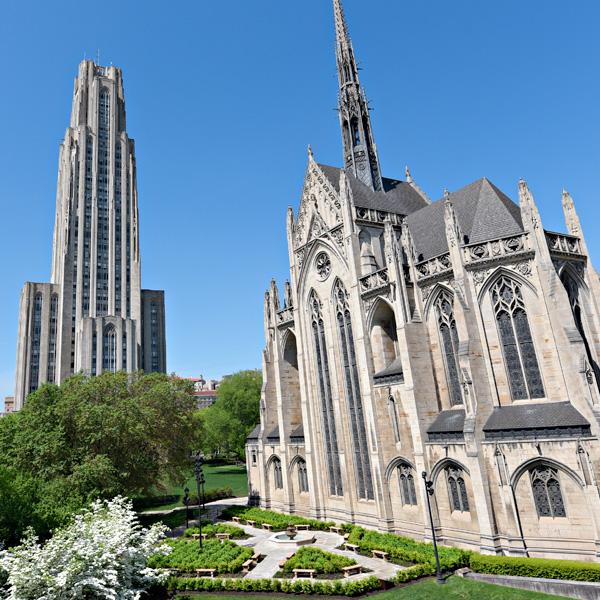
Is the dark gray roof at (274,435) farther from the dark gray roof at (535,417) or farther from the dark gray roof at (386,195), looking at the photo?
the dark gray roof at (535,417)

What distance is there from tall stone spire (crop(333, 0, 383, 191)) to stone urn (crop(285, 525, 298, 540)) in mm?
25523

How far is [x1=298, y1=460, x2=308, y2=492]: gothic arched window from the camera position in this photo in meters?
35.6

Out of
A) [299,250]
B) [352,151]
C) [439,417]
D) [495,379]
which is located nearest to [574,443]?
[495,379]

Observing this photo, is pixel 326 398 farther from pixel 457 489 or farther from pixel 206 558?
pixel 206 558

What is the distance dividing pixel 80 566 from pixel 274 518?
857 inches

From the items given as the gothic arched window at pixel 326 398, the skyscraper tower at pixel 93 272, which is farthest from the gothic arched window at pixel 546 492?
the skyscraper tower at pixel 93 272

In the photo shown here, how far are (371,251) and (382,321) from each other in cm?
494

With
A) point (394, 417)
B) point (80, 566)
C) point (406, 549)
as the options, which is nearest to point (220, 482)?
point (394, 417)

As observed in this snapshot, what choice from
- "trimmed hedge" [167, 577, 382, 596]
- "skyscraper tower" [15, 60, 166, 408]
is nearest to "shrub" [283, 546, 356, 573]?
"trimmed hedge" [167, 577, 382, 596]

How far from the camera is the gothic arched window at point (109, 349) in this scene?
9331 centimetres

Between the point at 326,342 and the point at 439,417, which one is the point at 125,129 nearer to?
the point at 326,342

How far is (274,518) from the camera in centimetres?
3284

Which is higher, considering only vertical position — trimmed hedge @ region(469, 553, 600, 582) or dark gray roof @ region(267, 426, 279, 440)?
dark gray roof @ region(267, 426, 279, 440)

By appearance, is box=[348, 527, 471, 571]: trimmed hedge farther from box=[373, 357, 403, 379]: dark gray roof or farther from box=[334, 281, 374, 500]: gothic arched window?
box=[373, 357, 403, 379]: dark gray roof
